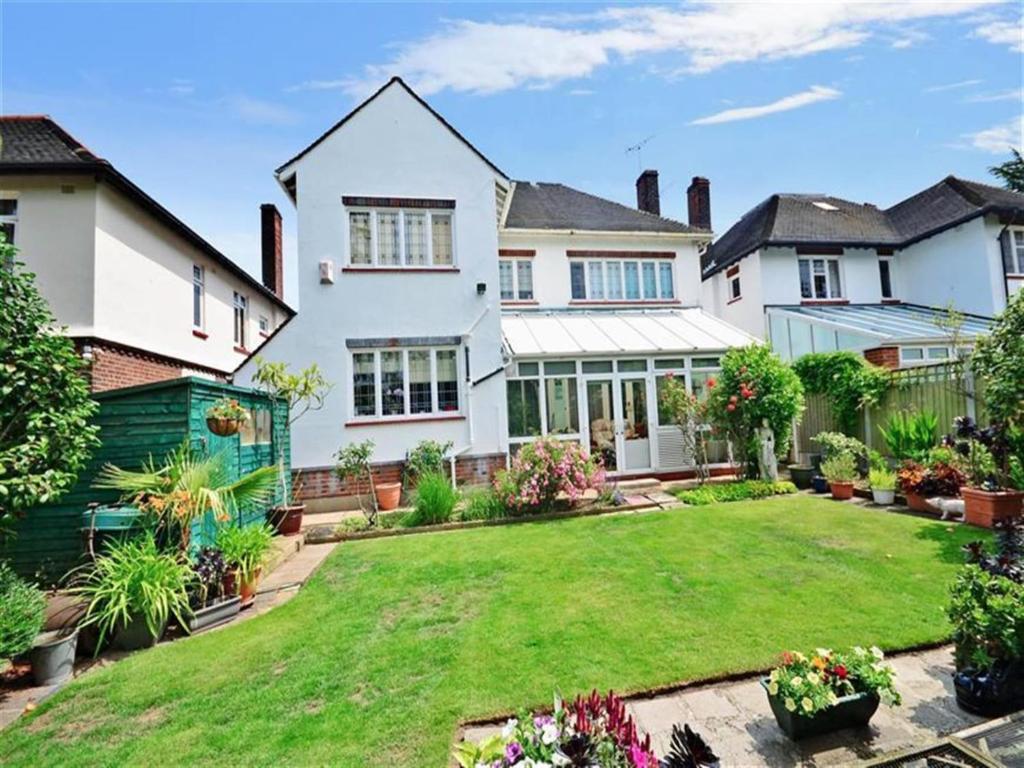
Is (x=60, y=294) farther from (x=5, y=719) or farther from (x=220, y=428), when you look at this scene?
(x=5, y=719)

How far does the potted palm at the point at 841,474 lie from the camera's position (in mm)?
11633

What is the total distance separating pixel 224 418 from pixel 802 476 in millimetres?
14359

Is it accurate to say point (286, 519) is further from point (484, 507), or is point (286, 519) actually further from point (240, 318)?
point (240, 318)

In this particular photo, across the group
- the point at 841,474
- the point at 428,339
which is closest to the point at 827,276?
the point at 841,474

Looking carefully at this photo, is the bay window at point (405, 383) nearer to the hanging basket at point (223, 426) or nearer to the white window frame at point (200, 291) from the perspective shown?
the hanging basket at point (223, 426)

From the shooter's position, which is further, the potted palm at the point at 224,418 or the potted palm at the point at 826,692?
the potted palm at the point at 224,418

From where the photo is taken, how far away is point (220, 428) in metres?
7.96

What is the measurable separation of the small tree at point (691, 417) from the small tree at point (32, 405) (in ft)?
42.4

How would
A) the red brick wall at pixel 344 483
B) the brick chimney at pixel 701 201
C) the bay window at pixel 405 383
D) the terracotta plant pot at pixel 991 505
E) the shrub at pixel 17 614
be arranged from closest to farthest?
the shrub at pixel 17 614 < the terracotta plant pot at pixel 991 505 < the red brick wall at pixel 344 483 < the bay window at pixel 405 383 < the brick chimney at pixel 701 201

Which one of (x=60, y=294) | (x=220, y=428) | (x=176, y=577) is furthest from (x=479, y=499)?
(x=60, y=294)

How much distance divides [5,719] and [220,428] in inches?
169

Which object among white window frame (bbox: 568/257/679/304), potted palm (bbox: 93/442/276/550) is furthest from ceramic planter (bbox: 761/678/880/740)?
white window frame (bbox: 568/257/679/304)

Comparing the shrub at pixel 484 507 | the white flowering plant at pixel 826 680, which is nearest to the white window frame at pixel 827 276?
the shrub at pixel 484 507

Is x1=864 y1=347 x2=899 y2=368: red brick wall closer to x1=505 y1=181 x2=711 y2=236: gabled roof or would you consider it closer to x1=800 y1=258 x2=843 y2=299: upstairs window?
A: x1=800 y1=258 x2=843 y2=299: upstairs window
